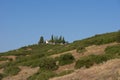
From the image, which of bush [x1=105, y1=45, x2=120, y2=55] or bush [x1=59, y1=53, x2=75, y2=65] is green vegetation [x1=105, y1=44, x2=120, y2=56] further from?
bush [x1=59, y1=53, x2=75, y2=65]

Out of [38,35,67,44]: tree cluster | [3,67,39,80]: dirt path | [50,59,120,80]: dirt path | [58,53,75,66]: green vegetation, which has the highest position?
[38,35,67,44]: tree cluster

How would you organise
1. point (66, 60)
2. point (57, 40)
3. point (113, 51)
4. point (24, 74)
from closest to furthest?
1. point (113, 51)
2. point (24, 74)
3. point (66, 60)
4. point (57, 40)

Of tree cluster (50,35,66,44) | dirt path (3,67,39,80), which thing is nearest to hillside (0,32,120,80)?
dirt path (3,67,39,80)

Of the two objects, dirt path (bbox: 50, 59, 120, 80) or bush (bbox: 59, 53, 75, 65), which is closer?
dirt path (bbox: 50, 59, 120, 80)

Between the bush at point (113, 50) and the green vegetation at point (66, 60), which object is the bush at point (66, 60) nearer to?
the green vegetation at point (66, 60)

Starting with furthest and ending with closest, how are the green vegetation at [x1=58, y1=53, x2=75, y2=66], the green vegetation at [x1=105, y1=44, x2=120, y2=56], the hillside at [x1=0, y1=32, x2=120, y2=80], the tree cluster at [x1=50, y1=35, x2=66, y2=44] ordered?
the tree cluster at [x1=50, y1=35, x2=66, y2=44]
the green vegetation at [x1=58, y1=53, x2=75, y2=66]
the green vegetation at [x1=105, y1=44, x2=120, y2=56]
the hillside at [x1=0, y1=32, x2=120, y2=80]

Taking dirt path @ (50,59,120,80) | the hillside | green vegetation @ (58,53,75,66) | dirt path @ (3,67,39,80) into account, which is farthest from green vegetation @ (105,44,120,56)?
dirt path @ (50,59,120,80)

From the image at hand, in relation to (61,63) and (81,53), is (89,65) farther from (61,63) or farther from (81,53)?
(81,53)

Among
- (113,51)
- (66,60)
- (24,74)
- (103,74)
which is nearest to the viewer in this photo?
(103,74)

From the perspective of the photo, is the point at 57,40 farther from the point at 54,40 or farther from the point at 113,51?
the point at 113,51

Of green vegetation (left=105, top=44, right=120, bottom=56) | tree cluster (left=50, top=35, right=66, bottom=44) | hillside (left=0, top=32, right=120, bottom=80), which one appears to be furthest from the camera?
tree cluster (left=50, top=35, right=66, bottom=44)

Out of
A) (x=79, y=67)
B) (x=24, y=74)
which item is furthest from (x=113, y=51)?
(x=24, y=74)

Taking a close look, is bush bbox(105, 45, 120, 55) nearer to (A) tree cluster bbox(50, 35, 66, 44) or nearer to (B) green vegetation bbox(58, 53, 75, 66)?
(B) green vegetation bbox(58, 53, 75, 66)

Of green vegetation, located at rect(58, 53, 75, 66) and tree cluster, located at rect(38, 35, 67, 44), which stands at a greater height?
tree cluster, located at rect(38, 35, 67, 44)
